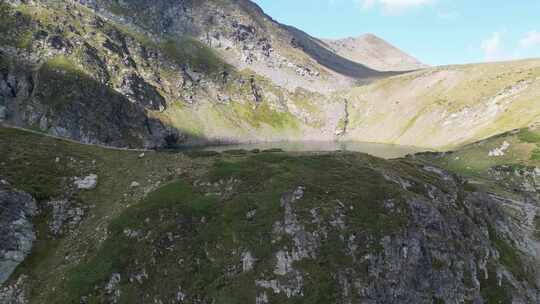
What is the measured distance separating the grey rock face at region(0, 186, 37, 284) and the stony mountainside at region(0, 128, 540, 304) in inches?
20.0

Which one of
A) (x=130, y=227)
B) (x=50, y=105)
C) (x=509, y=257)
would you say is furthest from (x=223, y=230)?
(x=50, y=105)

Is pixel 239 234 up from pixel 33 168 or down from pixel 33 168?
down

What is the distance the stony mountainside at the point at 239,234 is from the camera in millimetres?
25203

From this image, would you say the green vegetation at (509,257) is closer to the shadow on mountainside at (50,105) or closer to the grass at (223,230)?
the grass at (223,230)

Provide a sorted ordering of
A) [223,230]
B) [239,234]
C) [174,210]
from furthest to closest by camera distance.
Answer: [174,210] → [223,230] → [239,234]

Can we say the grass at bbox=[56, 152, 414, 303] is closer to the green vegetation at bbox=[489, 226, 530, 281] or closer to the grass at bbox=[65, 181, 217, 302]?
the grass at bbox=[65, 181, 217, 302]

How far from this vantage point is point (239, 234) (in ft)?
92.2

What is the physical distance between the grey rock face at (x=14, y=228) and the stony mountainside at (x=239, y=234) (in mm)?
508

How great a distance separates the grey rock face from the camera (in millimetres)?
26062

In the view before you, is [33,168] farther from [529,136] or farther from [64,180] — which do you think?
[529,136]

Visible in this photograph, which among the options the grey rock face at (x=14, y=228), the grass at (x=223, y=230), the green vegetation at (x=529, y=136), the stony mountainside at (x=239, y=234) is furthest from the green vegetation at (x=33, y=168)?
the green vegetation at (x=529, y=136)

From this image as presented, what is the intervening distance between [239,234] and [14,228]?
56.4 ft

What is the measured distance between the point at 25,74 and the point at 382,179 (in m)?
213

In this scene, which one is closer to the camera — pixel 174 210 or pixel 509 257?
pixel 174 210
